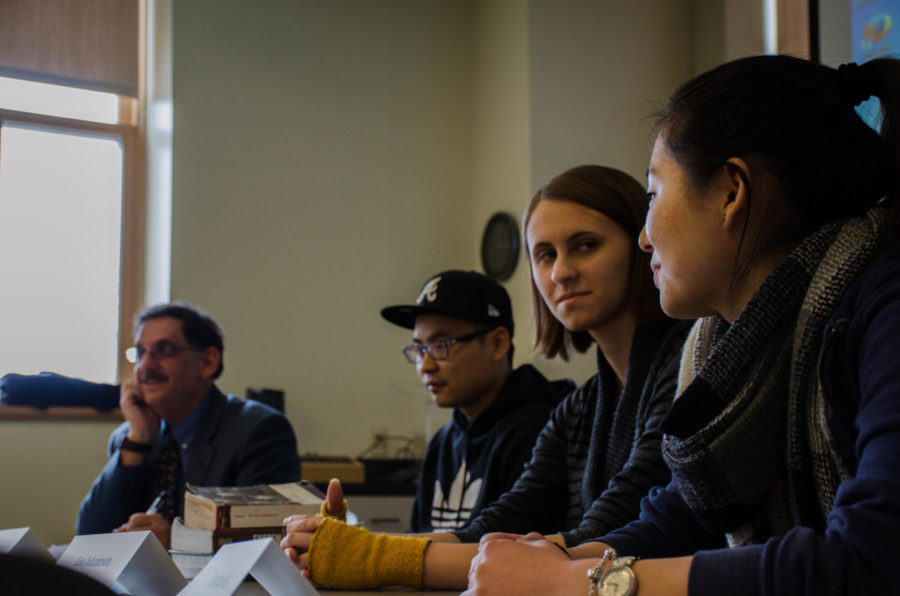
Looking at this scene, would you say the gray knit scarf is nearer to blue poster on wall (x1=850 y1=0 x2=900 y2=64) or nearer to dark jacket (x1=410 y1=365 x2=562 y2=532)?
dark jacket (x1=410 y1=365 x2=562 y2=532)

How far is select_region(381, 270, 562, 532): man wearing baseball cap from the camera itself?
214cm

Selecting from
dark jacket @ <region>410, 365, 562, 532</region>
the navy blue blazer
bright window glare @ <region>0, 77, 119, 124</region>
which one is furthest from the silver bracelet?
bright window glare @ <region>0, 77, 119, 124</region>

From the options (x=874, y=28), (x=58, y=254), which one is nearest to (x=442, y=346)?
(x=874, y=28)

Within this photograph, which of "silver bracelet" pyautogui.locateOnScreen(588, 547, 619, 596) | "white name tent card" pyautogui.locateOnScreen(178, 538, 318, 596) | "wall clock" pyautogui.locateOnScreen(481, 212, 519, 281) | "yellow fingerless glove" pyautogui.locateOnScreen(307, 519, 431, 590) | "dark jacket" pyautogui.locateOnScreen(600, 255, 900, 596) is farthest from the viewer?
"wall clock" pyautogui.locateOnScreen(481, 212, 519, 281)

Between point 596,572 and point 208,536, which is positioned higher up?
point 596,572

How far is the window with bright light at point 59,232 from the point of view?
13.6ft

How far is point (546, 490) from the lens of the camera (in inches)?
65.3

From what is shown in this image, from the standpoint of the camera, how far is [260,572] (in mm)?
898

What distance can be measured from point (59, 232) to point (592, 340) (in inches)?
130

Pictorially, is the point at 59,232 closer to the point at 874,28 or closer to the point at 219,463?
the point at 219,463

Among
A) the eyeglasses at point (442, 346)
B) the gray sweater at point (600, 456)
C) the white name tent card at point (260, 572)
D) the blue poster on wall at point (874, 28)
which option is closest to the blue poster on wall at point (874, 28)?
the blue poster on wall at point (874, 28)

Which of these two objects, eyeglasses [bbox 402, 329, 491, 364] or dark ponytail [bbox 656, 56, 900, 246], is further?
eyeglasses [bbox 402, 329, 491, 364]

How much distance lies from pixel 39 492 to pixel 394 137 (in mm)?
2403

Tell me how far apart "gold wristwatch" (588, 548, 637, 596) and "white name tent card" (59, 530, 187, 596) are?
54 centimetres
